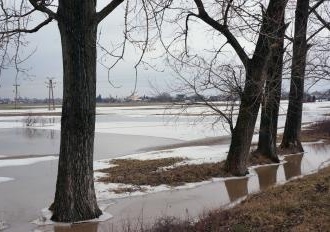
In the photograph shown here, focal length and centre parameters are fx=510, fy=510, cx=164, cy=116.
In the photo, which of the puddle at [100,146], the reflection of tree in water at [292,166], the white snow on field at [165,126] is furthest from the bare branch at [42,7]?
the puddle at [100,146]

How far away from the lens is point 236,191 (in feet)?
44.3

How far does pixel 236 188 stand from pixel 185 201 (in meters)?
2.33

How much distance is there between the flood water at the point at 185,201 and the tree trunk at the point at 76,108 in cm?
49

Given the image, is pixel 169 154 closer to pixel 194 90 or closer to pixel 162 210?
pixel 194 90

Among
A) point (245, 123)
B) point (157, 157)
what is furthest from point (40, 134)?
point (245, 123)

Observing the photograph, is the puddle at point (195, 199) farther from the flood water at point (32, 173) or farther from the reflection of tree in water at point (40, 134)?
the reflection of tree in water at point (40, 134)

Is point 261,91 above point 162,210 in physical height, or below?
above

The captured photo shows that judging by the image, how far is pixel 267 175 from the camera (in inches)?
644

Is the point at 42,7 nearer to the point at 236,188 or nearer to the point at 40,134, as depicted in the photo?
the point at 236,188

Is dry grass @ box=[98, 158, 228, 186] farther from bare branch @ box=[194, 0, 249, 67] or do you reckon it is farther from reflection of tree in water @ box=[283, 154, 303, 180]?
bare branch @ box=[194, 0, 249, 67]

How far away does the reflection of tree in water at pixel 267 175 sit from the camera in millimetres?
14637

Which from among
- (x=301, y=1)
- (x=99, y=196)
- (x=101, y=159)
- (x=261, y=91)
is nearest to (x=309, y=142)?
(x=301, y=1)

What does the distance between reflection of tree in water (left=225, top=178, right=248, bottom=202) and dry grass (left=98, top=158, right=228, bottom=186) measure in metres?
0.79

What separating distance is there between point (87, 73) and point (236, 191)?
5701mm
